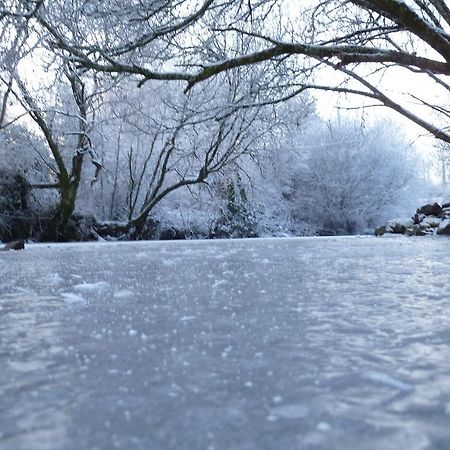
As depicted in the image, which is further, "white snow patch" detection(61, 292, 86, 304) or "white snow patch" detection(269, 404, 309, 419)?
"white snow patch" detection(61, 292, 86, 304)

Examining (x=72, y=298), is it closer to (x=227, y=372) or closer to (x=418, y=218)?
(x=227, y=372)

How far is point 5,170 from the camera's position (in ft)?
35.3

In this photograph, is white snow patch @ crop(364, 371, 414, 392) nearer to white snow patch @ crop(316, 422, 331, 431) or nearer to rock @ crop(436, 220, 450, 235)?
white snow patch @ crop(316, 422, 331, 431)

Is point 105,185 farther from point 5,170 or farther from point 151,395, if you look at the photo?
point 151,395

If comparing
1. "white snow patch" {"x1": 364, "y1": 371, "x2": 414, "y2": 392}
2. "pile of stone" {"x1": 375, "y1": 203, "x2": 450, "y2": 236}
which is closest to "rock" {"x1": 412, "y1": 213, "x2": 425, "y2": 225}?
"pile of stone" {"x1": 375, "y1": 203, "x2": 450, "y2": 236}

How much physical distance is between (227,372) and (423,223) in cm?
1192

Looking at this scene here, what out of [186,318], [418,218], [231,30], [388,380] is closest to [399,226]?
[418,218]

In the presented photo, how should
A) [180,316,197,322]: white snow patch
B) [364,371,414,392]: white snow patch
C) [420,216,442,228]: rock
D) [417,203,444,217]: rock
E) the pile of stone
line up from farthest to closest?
[417,203,444,217]: rock → [420,216,442,228]: rock → the pile of stone → [180,316,197,322]: white snow patch → [364,371,414,392]: white snow patch

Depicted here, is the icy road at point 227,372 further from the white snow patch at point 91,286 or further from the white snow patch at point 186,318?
the white snow patch at point 91,286

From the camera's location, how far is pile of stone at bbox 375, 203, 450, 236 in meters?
11.3

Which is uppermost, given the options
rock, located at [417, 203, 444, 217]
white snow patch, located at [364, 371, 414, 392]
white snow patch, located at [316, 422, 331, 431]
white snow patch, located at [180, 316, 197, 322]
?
rock, located at [417, 203, 444, 217]

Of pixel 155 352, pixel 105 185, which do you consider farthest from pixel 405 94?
pixel 105 185

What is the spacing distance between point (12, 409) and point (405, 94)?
25.7ft

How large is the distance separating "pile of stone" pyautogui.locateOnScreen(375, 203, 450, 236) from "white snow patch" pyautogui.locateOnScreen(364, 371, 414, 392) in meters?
11.0
